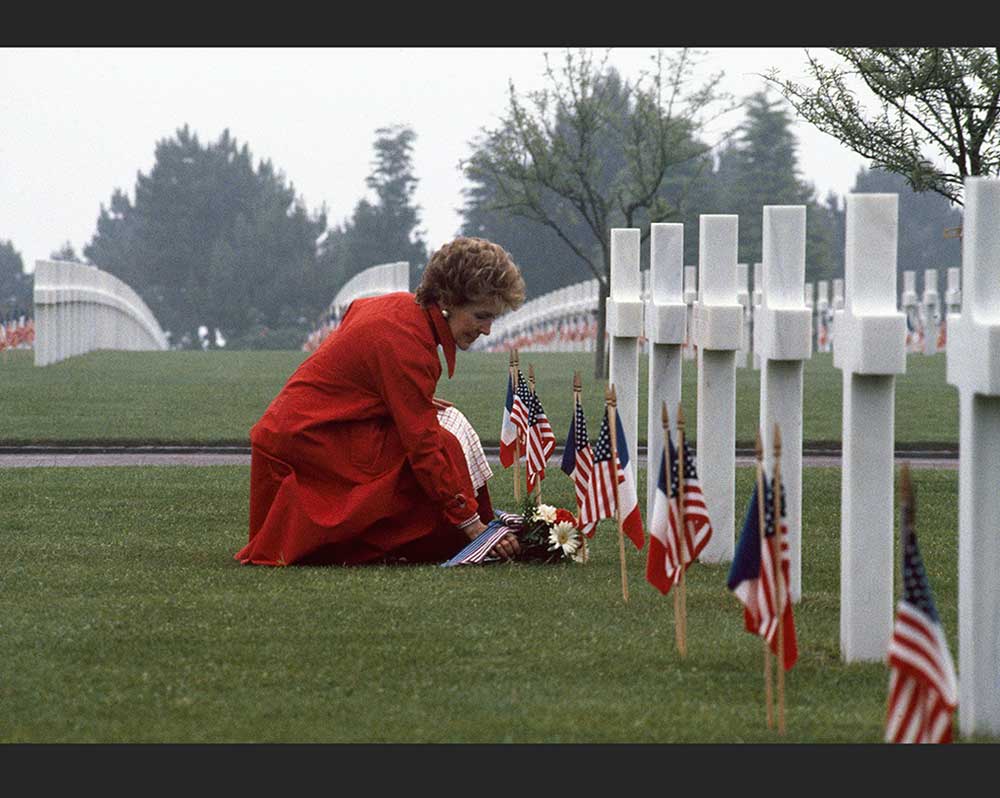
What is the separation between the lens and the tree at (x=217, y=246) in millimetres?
127312

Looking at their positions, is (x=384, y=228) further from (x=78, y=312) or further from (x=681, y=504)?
(x=681, y=504)

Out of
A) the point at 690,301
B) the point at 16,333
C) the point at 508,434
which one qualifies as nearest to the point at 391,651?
the point at 508,434

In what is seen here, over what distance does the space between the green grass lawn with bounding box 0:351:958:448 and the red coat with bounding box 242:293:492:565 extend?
672 cm

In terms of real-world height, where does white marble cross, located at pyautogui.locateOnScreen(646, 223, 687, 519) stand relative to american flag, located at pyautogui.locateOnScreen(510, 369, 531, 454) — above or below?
above

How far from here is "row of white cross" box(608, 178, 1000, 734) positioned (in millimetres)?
5625

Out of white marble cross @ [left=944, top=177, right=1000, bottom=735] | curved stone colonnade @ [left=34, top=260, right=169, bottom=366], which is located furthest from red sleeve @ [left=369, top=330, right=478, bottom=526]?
curved stone colonnade @ [left=34, top=260, right=169, bottom=366]

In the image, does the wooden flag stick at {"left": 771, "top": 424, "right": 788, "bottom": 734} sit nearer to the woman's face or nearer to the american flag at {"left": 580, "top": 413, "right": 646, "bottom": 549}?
the american flag at {"left": 580, "top": 413, "right": 646, "bottom": 549}

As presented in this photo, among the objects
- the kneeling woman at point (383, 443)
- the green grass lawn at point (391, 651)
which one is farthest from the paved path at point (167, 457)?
the kneeling woman at point (383, 443)

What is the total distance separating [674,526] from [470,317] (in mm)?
2816

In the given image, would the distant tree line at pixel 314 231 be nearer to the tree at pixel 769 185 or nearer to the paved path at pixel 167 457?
the tree at pixel 769 185

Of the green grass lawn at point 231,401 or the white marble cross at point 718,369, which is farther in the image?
the green grass lawn at point 231,401

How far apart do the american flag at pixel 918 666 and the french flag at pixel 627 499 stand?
3482mm

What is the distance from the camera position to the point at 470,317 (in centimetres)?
942

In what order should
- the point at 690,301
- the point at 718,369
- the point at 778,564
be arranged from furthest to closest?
the point at 690,301 → the point at 718,369 → the point at 778,564
